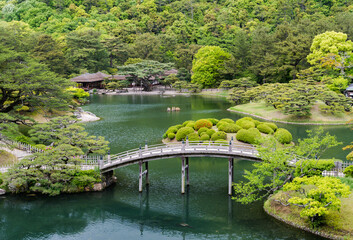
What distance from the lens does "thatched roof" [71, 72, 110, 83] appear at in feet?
313

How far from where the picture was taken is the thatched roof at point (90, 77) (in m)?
95.5

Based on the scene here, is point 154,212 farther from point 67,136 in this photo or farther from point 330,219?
point 67,136

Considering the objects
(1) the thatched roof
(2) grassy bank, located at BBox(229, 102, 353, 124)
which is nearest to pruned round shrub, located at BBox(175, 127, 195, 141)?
(2) grassy bank, located at BBox(229, 102, 353, 124)

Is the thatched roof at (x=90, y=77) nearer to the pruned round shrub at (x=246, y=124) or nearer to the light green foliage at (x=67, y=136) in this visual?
the light green foliage at (x=67, y=136)

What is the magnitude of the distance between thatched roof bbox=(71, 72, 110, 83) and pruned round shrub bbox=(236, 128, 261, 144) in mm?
65264

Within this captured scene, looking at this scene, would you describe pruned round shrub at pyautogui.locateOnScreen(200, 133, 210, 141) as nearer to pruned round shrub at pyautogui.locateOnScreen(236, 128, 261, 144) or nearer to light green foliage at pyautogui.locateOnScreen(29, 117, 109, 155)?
pruned round shrub at pyautogui.locateOnScreen(236, 128, 261, 144)

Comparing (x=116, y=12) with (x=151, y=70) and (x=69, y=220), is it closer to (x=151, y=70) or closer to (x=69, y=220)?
(x=151, y=70)

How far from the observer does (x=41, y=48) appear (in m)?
84.3

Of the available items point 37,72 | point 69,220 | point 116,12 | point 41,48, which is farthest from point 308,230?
point 116,12

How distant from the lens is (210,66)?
303 feet

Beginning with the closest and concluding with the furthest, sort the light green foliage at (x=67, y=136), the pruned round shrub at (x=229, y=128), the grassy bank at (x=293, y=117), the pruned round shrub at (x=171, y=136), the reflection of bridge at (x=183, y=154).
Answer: the reflection of bridge at (x=183, y=154) → the light green foliage at (x=67, y=136) → the pruned round shrub at (x=229, y=128) → the pruned round shrub at (x=171, y=136) → the grassy bank at (x=293, y=117)

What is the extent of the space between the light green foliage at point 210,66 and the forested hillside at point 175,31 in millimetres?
2047

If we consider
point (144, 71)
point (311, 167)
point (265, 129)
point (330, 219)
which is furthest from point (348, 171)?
point (144, 71)

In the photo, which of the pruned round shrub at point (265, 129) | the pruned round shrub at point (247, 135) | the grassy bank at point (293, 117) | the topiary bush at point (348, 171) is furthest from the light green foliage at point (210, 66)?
the topiary bush at point (348, 171)
